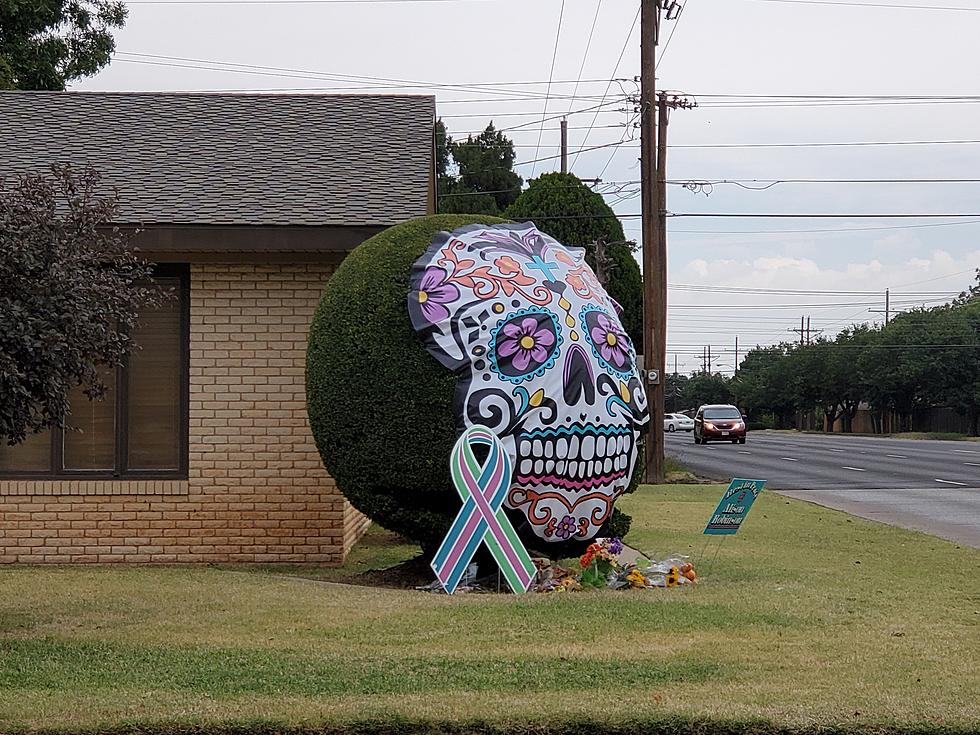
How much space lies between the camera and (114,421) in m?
12.9

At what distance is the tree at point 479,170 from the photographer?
47.6m

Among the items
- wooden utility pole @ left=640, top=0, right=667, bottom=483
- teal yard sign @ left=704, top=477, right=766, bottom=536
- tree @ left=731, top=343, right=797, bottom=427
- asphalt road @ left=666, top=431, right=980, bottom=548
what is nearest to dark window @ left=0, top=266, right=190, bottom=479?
teal yard sign @ left=704, top=477, right=766, bottom=536

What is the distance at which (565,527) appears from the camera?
425 inches

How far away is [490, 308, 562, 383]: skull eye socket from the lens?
10.5 m

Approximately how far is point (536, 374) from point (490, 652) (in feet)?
10.2

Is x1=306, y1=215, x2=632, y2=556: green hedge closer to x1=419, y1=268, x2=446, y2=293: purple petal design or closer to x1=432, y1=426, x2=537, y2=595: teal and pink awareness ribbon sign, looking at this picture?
x1=419, y1=268, x2=446, y2=293: purple petal design

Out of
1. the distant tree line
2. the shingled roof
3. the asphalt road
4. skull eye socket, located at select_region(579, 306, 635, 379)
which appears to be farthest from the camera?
the distant tree line

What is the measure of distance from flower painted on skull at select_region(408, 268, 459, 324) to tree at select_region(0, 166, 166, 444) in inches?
104

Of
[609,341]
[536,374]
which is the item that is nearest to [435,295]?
[536,374]

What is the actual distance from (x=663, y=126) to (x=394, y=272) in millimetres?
21652

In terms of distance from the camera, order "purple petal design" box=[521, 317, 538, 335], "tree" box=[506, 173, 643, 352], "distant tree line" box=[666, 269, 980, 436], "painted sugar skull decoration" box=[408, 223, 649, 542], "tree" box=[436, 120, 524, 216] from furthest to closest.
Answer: "distant tree line" box=[666, 269, 980, 436], "tree" box=[436, 120, 524, 216], "tree" box=[506, 173, 643, 352], "purple petal design" box=[521, 317, 538, 335], "painted sugar skull decoration" box=[408, 223, 649, 542]

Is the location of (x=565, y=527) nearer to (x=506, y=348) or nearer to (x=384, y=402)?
(x=506, y=348)

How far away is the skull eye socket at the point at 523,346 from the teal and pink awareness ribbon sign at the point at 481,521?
22.1 inches

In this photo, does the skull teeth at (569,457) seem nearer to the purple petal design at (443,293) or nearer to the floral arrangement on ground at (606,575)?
the floral arrangement on ground at (606,575)
